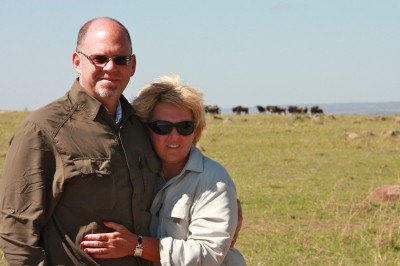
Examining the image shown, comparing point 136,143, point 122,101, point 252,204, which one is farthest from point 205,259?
point 252,204

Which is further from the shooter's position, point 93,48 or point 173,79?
point 173,79

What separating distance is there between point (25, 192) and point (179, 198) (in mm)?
800

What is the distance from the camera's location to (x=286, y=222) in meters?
10.1

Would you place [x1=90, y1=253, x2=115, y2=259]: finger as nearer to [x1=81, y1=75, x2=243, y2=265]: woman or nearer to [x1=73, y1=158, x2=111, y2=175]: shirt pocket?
[x1=81, y1=75, x2=243, y2=265]: woman

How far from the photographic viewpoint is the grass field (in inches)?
331

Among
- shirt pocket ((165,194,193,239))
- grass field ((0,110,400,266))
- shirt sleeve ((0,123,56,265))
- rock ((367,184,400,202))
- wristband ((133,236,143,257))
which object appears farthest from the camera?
rock ((367,184,400,202))

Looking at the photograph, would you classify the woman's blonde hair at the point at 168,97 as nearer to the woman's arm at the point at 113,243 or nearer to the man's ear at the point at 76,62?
the man's ear at the point at 76,62

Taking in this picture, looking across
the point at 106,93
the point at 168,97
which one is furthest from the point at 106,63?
the point at 168,97

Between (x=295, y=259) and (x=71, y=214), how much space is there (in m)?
5.04

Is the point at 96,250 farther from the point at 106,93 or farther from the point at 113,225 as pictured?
the point at 106,93

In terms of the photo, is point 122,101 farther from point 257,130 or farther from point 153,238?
point 257,130

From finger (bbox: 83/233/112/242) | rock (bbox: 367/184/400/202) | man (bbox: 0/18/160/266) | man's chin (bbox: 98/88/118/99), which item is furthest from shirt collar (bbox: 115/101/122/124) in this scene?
rock (bbox: 367/184/400/202)

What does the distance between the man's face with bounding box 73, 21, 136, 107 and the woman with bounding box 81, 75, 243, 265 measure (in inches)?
13.5

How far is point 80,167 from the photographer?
326 centimetres
